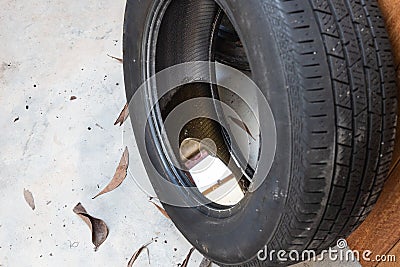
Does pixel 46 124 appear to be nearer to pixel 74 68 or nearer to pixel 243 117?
pixel 74 68

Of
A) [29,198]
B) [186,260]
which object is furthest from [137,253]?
[29,198]

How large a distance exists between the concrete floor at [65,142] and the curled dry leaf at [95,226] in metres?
0.01

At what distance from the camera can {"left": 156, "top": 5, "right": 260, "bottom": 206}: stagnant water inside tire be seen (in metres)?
1.62

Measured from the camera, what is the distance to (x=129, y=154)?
181 centimetres

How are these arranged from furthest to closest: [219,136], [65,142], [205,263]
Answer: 1. [65,142]
2. [219,136]
3. [205,263]

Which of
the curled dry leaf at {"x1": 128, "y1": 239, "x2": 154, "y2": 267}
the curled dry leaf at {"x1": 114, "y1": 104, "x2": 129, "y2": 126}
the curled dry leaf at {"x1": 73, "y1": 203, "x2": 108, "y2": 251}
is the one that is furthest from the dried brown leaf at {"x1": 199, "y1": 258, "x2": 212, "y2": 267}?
the curled dry leaf at {"x1": 114, "y1": 104, "x2": 129, "y2": 126}

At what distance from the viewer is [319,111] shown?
1.11 metres

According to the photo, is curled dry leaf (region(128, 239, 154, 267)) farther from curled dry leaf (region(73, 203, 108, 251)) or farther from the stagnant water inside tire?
the stagnant water inside tire

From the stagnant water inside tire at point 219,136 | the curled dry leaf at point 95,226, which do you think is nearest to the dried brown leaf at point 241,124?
the stagnant water inside tire at point 219,136

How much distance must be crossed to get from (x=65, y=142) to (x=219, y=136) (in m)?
0.47

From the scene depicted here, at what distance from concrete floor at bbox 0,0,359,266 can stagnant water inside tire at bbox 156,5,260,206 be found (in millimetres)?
177

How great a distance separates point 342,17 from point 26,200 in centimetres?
109

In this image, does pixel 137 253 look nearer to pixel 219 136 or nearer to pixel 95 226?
pixel 95 226

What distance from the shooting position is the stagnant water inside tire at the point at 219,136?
162cm
